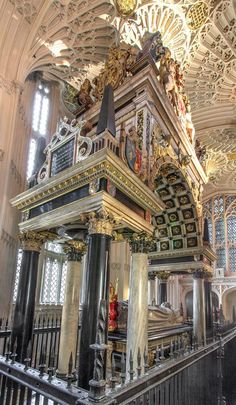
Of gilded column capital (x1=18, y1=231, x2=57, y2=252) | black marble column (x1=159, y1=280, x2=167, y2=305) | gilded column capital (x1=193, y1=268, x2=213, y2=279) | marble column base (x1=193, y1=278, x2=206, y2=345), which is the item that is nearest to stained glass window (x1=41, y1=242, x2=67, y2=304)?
black marble column (x1=159, y1=280, x2=167, y2=305)

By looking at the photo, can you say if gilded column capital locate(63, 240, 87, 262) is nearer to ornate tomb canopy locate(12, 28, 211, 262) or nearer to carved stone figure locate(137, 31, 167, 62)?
ornate tomb canopy locate(12, 28, 211, 262)

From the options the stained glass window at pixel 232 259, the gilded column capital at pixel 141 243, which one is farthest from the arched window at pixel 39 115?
the stained glass window at pixel 232 259

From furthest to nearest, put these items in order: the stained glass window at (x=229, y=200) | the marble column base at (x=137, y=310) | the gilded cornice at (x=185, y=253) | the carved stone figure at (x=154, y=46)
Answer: the stained glass window at (x=229, y=200) < the gilded cornice at (x=185, y=253) < the carved stone figure at (x=154, y=46) < the marble column base at (x=137, y=310)

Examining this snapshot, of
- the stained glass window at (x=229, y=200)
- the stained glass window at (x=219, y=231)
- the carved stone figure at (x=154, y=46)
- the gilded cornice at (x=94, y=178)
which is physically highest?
the stained glass window at (x=229, y=200)

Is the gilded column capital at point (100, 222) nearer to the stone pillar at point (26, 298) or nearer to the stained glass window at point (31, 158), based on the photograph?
Answer: the stone pillar at point (26, 298)

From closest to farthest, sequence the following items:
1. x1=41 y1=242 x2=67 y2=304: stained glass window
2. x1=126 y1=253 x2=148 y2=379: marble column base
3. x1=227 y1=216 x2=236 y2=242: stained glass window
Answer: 1. x1=126 y1=253 x2=148 y2=379: marble column base
2. x1=41 y1=242 x2=67 y2=304: stained glass window
3. x1=227 y1=216 x2=236 y2=242: stained glass window

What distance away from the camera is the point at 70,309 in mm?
6680

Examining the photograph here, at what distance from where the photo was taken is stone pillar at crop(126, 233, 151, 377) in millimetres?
5492

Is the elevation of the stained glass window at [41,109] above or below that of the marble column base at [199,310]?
above

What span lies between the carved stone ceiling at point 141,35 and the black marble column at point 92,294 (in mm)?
7853

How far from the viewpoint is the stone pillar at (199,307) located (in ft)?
33.4

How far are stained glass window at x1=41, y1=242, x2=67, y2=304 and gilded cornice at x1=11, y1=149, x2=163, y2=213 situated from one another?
709 centimetres

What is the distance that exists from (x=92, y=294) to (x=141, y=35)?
343 inches

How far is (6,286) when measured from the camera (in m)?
9.65
